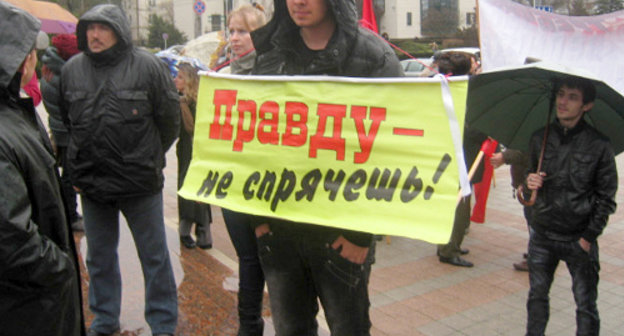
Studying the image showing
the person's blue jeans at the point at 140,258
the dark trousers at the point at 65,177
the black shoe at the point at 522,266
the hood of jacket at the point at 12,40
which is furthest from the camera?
the dark trousers at the point at 65,177

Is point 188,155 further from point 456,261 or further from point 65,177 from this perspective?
point 456,261


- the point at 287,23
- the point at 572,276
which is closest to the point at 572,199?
the point at 572,276

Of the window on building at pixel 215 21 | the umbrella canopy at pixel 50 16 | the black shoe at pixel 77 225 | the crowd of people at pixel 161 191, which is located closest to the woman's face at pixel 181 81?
the crowd of people at pixel 161 191

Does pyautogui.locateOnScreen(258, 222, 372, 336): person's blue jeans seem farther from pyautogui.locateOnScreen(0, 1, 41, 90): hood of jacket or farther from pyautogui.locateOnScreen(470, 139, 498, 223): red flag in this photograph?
pyautogui.locateOnScreen(470, 139, 498, 223): red flag

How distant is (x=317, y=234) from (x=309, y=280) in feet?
0.90

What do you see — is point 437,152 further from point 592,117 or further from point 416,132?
point 592,117

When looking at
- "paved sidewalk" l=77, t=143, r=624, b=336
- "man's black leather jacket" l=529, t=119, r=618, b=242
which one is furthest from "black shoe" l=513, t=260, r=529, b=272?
"man's black leather jacket" l=529, t=119, r=618, b=242

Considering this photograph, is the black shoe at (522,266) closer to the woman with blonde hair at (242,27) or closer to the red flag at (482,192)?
the red flag at (482,192)

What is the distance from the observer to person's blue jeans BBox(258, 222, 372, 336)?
7.64 ft

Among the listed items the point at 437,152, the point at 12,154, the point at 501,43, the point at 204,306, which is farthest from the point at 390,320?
the point at 12,154

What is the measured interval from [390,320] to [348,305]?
6.07 ft

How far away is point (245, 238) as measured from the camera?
10.2 feet

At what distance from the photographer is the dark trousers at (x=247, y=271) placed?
3.10 metres

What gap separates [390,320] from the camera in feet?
13.4
